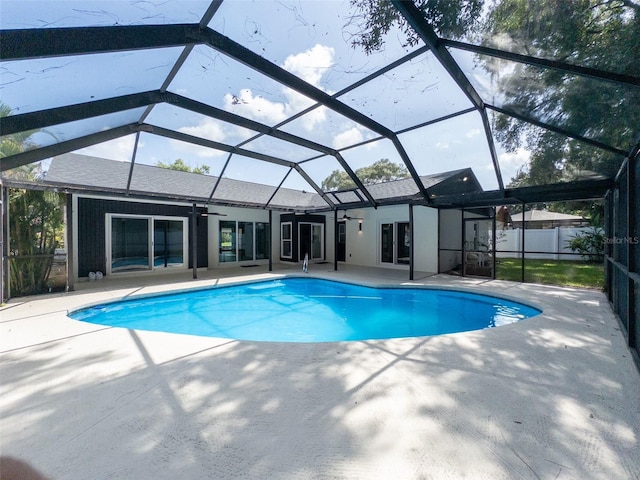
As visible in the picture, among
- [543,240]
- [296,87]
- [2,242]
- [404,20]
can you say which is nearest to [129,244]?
[2,242]

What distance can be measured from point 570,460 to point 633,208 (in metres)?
3.54

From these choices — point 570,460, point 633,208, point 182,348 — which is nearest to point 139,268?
point 182,348

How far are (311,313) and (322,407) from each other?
15.8 ft

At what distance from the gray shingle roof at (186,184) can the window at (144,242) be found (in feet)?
6.03

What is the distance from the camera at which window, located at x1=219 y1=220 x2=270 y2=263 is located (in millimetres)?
12602

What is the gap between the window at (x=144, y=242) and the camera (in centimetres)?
951

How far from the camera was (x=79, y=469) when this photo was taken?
64.3 inches

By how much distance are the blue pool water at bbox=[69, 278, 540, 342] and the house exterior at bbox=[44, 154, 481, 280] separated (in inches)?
78.9

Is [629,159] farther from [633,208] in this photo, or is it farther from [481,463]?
[481,463]

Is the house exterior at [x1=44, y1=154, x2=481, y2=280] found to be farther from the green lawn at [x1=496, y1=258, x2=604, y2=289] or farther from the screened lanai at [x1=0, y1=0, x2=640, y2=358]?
the green lawn at [x1=496, y1=258, x2=604, y2=289]

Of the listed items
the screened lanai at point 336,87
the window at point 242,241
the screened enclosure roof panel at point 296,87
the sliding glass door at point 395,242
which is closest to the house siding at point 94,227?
the screened enclosure roof panel at point 296,87

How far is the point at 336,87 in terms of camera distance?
4.39 metres

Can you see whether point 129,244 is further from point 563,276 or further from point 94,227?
point 563,276

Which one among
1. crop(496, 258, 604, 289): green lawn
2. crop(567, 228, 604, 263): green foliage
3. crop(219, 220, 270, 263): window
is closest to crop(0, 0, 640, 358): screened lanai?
crop(496, 258, 604, 289): green lawn
